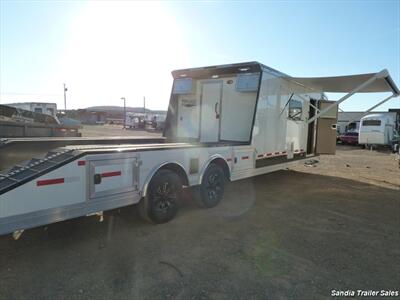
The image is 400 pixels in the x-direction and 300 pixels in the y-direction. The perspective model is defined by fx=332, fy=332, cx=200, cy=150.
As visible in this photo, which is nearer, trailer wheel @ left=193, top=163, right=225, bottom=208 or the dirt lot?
the dirt lot

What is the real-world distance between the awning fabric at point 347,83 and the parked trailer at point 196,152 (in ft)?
0.08

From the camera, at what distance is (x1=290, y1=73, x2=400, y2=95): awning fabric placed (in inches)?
310

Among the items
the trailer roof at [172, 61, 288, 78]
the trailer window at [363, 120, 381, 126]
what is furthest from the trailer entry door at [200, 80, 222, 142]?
the trailer window at [363, 120, 381, 126]

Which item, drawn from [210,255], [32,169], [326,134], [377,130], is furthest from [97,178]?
[377,130]

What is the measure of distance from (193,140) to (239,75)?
2.02 meters

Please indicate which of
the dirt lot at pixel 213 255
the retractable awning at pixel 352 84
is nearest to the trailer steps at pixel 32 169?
the dirt lot at pixel 213 255

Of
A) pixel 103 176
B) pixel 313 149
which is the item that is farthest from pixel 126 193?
pixel 313 149

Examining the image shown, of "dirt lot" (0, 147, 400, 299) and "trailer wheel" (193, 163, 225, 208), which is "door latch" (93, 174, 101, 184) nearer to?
"dirt lot" (0, 147, 400, 299)

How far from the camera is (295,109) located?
9.07 meters

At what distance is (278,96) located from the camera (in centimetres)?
795

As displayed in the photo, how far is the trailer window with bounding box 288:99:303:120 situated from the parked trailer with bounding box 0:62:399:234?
3 centimetres

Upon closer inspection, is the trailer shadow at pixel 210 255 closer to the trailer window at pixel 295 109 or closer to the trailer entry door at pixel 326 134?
the trailer window at pixel 295 109

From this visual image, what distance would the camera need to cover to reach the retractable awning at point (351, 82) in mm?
7599

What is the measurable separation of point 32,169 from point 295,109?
7234 millimetres
